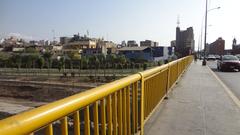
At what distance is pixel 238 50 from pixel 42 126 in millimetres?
110455

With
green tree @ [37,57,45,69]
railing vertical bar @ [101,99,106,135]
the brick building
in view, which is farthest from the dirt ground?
the brick building

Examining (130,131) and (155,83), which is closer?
(130,131)

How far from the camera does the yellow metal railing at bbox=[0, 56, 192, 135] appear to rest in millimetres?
2246

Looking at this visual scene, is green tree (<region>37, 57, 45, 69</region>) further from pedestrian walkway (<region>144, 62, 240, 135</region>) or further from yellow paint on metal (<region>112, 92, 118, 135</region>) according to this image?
yellow paint on metal (<region>112, 92, 118, 135</region>)

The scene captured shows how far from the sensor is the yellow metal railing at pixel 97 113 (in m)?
2.25

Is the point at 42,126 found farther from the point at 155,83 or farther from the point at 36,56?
the point at 36,56

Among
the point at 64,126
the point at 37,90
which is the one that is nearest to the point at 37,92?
the point at 37,90

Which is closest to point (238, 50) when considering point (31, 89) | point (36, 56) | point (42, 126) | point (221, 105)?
point (36, 56)

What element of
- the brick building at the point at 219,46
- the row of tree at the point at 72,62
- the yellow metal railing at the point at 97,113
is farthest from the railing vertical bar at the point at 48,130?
the brick building at the point at 219,46

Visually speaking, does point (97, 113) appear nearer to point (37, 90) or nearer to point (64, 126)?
point (64, 126)

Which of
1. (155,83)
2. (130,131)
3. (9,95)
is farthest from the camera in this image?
(9,95)

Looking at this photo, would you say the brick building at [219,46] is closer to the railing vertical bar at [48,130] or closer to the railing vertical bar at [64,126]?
the railing vertical bar at [64,126]

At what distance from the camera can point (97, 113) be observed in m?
3.59

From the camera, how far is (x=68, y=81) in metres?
60.9
